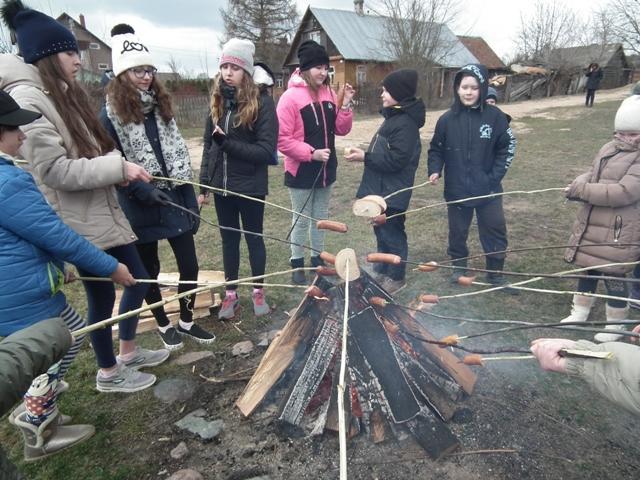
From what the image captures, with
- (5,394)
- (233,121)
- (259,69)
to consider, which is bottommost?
(5,394)

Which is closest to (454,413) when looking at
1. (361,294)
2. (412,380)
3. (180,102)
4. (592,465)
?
(412,380)

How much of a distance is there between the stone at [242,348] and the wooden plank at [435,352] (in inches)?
47.2

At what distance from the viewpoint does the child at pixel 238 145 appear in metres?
3.09

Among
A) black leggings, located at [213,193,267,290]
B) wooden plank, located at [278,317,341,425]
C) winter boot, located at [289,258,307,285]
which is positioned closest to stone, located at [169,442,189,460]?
wooden plank, located at [278,317,341,425]

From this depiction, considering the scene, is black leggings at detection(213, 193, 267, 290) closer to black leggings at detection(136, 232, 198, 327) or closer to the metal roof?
black leggings at detection(136, 232, 198, 327)

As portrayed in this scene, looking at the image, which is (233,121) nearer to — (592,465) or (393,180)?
(393,180)

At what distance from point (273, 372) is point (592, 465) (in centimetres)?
170

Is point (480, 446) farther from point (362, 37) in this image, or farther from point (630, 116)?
point (362, 37)

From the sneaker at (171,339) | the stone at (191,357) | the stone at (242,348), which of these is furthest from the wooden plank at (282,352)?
the sneaker at (171,339)

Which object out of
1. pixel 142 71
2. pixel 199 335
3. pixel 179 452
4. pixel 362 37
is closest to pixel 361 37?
pixel 362 37

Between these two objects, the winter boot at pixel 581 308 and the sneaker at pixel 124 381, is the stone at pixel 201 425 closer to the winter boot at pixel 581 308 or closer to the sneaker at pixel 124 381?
the sneaker at pixel 124 381

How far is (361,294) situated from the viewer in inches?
95.3

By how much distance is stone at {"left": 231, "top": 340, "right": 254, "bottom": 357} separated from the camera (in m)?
3.07

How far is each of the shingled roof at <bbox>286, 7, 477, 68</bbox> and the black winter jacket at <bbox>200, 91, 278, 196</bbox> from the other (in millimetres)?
26708
